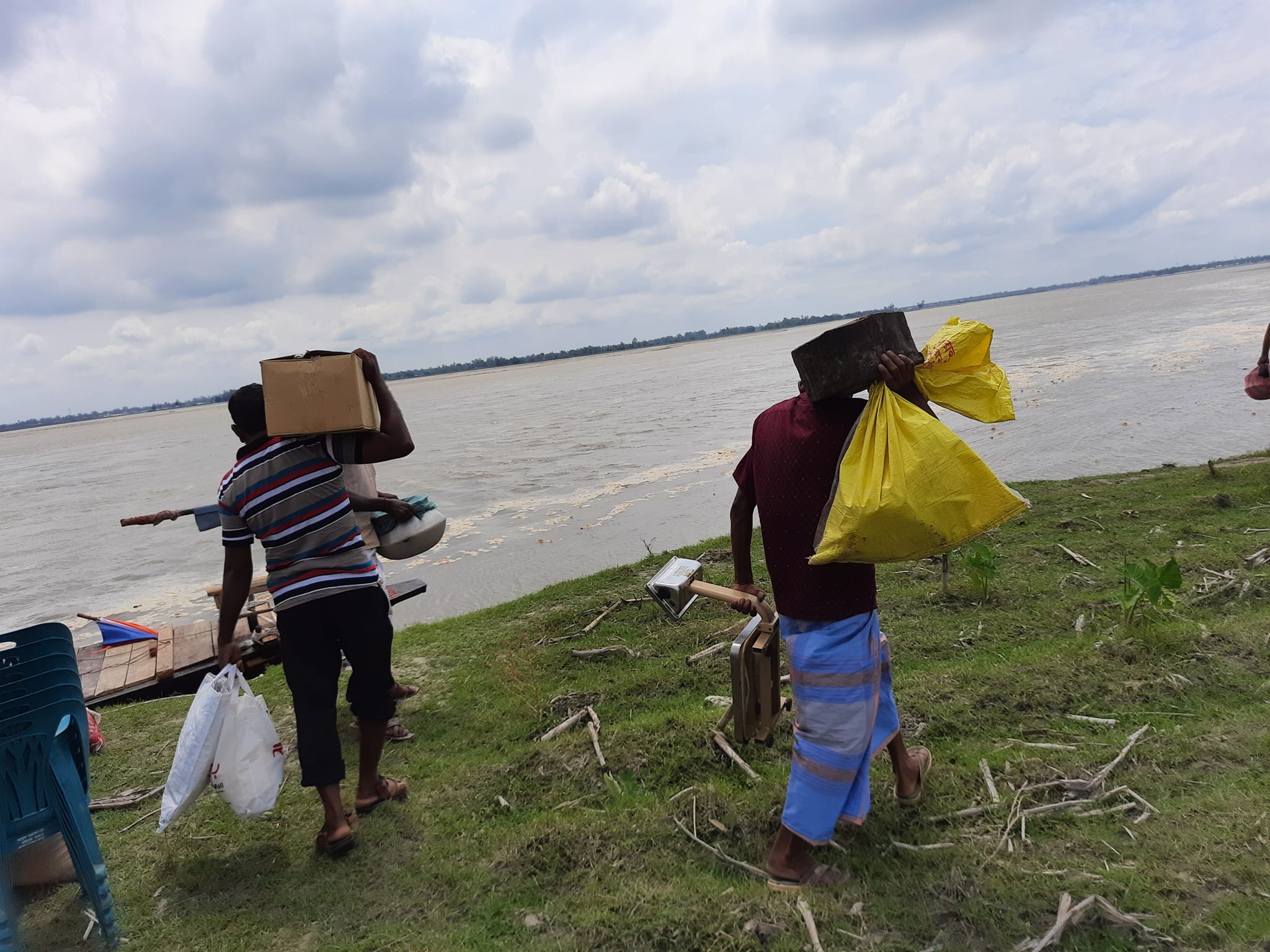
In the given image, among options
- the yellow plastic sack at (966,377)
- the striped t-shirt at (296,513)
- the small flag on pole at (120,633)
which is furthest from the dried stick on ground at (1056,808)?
the small flag on pole at (120,633)

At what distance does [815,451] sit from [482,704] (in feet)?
11.7

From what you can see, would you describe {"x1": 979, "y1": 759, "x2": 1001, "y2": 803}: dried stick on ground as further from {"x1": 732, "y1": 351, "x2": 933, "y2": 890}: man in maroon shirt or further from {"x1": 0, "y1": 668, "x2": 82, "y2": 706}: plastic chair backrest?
{"x1": 0, "y1": 668, "x2": 82, "y2": 706}: plastic chair backrest

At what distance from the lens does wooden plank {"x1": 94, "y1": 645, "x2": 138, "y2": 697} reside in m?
6.20

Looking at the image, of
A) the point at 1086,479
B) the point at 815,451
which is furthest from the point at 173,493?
the point at 815,451

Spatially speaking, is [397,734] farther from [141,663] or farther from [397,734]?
[141,663]

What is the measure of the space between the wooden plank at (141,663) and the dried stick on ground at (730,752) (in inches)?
191

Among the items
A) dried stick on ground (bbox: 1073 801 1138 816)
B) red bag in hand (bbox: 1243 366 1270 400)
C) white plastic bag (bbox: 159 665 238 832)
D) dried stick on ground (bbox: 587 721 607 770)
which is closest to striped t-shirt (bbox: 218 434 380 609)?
A: white plastic bag (bbox: 159 665 238 832)

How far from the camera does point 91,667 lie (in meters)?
6.62

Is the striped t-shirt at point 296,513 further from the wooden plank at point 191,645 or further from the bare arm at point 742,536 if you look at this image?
the wooden plank at point 191,645

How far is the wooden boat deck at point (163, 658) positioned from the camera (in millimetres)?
6027

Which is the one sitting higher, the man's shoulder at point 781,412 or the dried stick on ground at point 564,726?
the man's shoulder at point 781,412

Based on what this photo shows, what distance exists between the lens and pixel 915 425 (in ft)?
7.93

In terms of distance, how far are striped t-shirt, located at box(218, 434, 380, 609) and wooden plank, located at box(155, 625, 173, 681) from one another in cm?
368

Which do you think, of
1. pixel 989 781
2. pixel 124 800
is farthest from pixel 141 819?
pixel 989 781
